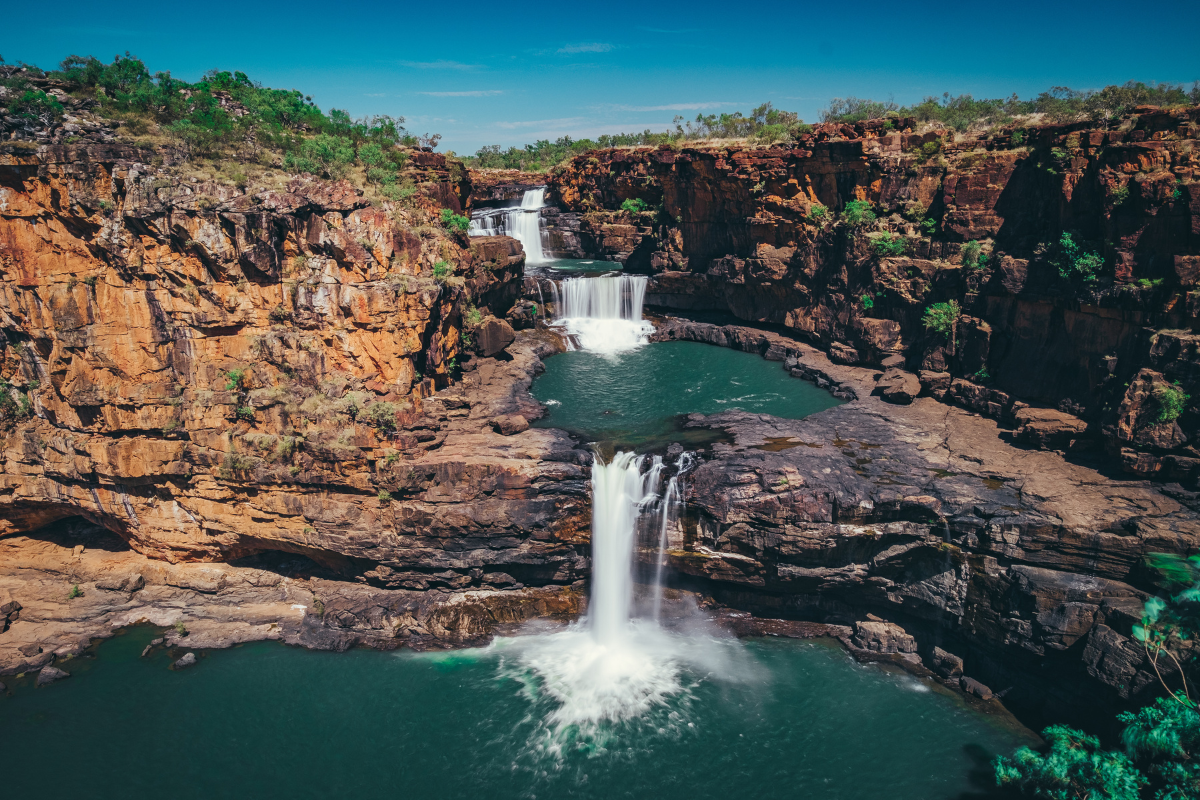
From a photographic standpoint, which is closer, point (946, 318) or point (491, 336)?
point (946, 318)

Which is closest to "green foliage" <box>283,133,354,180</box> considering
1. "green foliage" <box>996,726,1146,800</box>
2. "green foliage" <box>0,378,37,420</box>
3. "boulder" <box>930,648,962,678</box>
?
"green foliage" <box>0,378,37,420</box>

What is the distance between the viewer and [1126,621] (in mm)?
15984

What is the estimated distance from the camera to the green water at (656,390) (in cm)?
2689

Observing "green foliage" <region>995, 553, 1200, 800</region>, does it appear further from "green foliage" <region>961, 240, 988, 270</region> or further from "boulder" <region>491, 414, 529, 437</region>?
"boulder" <region>491, 414, 529, 437</region>

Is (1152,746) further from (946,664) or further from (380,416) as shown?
(380,416)

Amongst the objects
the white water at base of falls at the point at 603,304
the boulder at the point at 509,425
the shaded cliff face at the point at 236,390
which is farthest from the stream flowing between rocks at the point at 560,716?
the white water at base of falls at the point at 603,304

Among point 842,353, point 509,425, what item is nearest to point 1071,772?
point 509,425

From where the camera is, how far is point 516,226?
50.9 metres

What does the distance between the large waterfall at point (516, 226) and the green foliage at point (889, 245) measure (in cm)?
2626

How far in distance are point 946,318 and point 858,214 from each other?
7.40m

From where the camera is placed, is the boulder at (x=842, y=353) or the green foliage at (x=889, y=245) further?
the boulder at (x=842, y=353)

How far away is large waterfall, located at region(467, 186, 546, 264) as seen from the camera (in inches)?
1949

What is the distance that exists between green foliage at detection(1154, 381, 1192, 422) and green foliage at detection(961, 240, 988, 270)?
990 centimetres

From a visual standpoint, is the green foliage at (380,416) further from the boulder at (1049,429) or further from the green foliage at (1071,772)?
the boulder at (1049,429)
